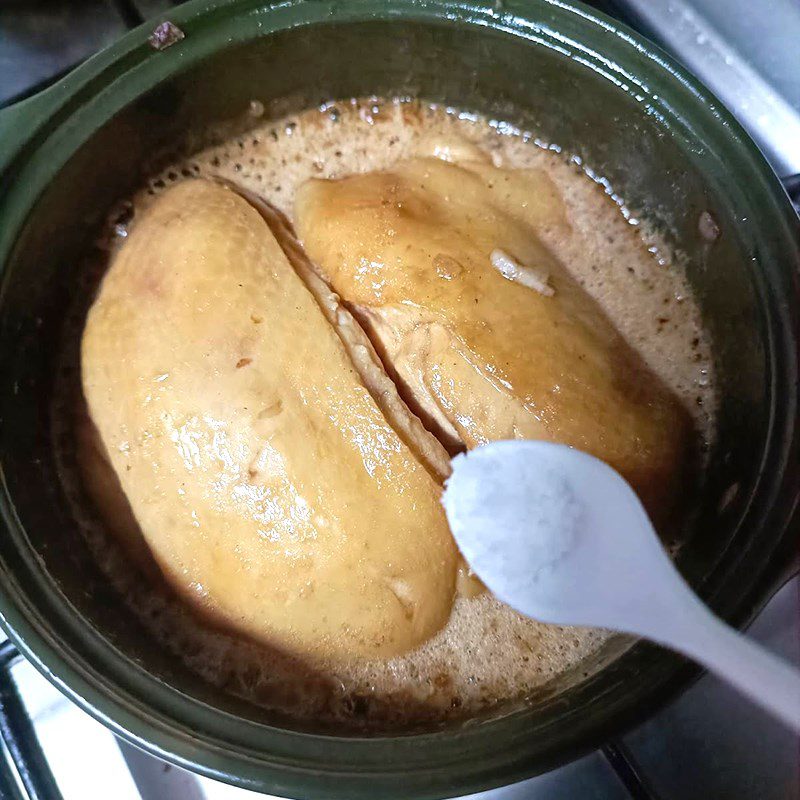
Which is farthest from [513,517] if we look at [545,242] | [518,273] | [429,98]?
[429,98]

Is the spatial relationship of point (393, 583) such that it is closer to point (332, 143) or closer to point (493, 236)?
point (493, 236)

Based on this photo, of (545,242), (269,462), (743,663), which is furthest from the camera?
(545,242)

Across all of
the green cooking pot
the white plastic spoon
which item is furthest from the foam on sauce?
the white plastic spoon

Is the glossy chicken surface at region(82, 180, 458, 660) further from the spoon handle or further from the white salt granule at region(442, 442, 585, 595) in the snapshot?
the spoon handle

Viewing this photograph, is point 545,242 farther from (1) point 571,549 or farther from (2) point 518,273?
(1) point 571,549

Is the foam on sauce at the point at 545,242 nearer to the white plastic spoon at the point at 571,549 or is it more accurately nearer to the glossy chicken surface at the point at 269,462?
the glossy chicken surface at the point at 269,462

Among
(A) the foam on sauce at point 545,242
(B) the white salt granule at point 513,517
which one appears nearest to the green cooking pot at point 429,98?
(A) the foam on sauce at point 545,242

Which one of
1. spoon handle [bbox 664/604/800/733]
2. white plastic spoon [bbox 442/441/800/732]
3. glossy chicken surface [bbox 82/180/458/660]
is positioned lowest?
spoon handle [bbox 664/604/800/733]
